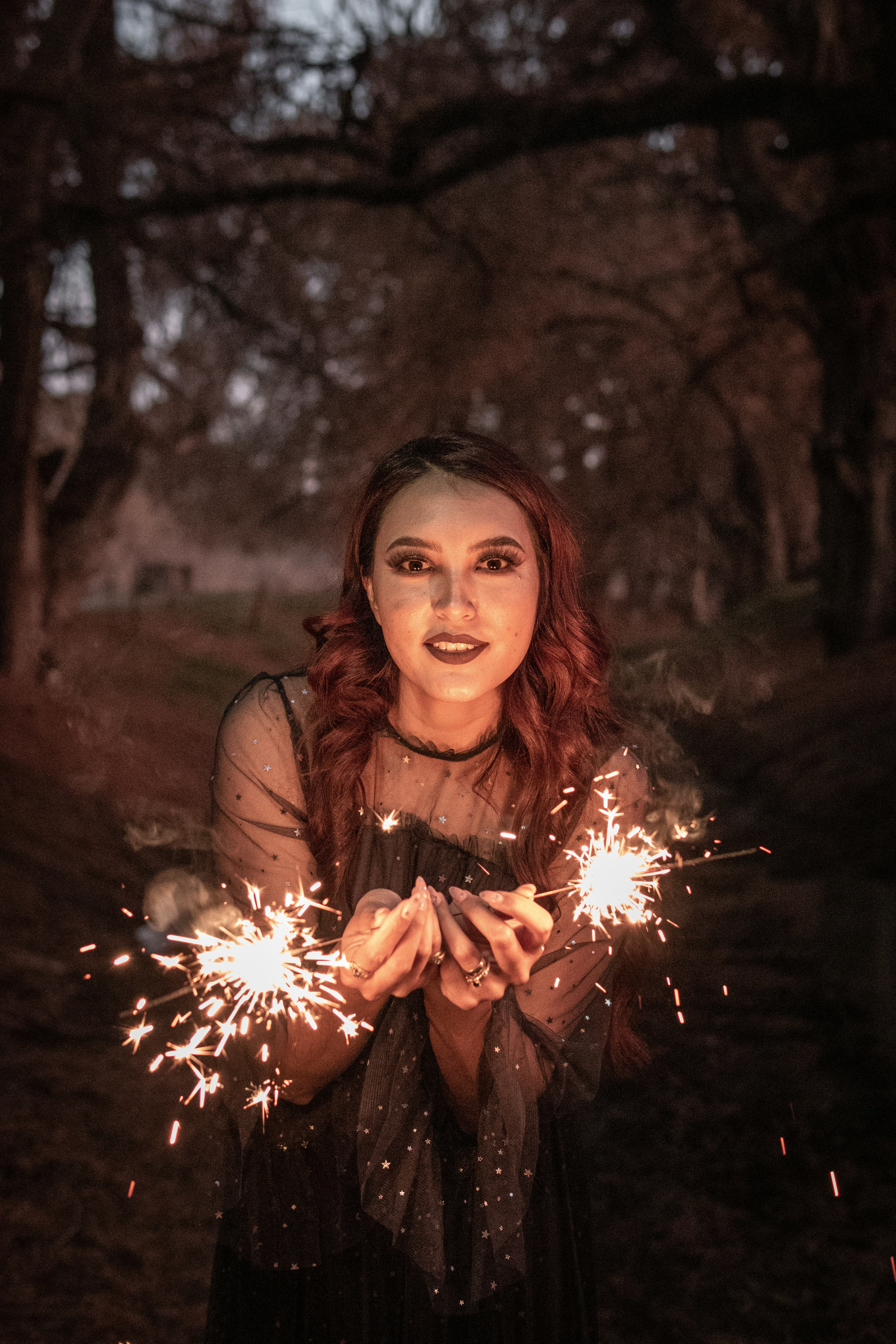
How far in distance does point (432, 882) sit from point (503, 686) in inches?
22.2

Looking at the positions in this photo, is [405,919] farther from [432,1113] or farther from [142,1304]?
[142,1304]

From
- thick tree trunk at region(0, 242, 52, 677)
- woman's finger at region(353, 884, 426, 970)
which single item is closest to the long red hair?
woman's finger at region(353, 884, 426, 970)

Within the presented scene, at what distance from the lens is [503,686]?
8.98ft

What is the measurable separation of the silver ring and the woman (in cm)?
7

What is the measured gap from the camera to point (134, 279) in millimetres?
11156

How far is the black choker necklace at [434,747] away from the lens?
8.93 ft

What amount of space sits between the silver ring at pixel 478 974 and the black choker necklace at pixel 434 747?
67 cm

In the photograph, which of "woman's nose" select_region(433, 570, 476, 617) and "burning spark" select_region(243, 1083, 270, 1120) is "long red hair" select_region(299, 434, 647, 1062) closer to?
"woman's nose" select_region(433, 570, 476, 617)

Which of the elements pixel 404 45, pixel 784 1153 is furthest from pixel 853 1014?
pixel 404 45

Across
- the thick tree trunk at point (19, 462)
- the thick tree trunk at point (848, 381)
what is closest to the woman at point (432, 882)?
the thick tree trunk at point (19, 462)

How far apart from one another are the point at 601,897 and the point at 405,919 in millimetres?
678

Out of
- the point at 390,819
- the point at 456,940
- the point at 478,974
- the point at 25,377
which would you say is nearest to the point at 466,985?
the point at 478,974

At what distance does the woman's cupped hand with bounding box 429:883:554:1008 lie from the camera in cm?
207

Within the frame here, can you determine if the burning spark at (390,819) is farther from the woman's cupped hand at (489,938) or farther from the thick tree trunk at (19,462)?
the thick tree trunk at (19,462)
